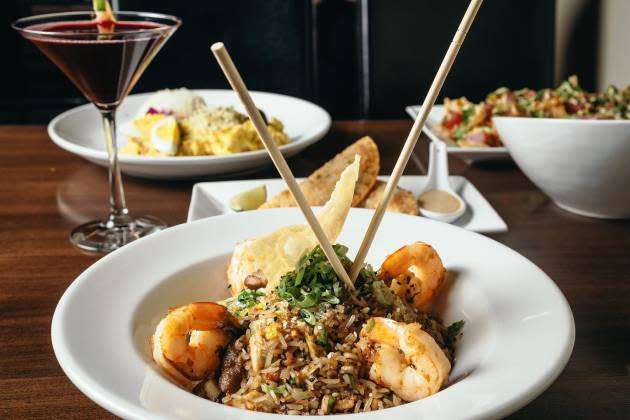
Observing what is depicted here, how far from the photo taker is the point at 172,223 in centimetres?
160

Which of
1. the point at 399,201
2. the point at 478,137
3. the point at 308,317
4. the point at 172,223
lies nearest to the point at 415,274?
the point at 308,317

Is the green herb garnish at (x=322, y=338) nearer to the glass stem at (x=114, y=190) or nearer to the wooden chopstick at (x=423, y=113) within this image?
the wooden chopstick at (x=423, y=113)

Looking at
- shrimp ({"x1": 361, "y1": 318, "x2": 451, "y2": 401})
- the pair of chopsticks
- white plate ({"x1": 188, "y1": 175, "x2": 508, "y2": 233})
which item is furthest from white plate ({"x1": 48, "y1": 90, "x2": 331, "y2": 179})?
shrimp ({"x1": 361, "y1": 318, "x2": 451, "y2": 401})

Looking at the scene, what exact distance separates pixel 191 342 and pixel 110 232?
0.69 m

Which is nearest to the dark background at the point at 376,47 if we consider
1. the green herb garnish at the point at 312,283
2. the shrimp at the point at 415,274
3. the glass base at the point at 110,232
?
the glass base at the point at 110,232

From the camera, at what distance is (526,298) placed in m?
0.97

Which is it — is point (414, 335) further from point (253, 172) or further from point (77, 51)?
point (253, 172)

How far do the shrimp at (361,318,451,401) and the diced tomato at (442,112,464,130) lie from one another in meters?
1.55

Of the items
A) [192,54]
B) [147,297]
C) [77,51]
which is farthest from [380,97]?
[147,297]

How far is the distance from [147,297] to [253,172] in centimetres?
93

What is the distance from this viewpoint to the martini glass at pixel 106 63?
1.43 m

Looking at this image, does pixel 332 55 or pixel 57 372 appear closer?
pixel 57 372

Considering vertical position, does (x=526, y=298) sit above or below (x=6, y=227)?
above

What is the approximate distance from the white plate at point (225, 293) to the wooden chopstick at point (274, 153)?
20cm
